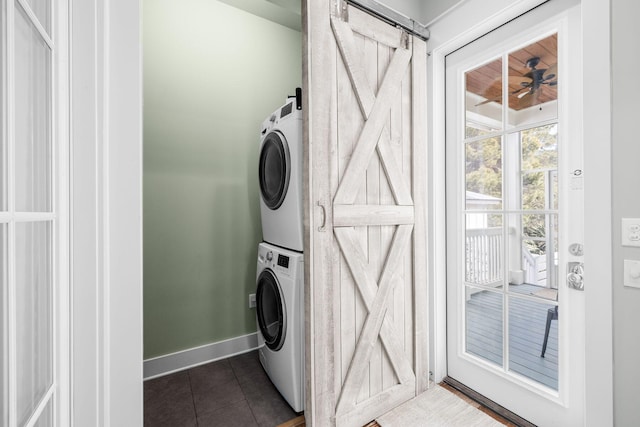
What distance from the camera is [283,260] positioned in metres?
1.67

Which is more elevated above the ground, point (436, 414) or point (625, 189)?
point (625, 189)

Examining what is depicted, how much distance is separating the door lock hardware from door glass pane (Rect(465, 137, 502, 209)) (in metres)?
0.45

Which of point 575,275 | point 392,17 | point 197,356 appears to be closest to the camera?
point 575,275

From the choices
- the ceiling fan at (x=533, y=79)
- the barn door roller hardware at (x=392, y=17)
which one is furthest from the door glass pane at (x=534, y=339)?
the barn door roller hardware at (x=392, y=17)

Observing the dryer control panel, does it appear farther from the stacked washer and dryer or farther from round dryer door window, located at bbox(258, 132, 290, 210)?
round dryer door window, located at bbox(258, 132, 290, 210)

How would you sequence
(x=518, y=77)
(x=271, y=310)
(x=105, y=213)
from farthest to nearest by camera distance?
(x=271, y=310) → (x=518, y=77) → (x=105, y=213)

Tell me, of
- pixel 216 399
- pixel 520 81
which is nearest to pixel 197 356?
pixel 216 399

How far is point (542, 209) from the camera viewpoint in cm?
149

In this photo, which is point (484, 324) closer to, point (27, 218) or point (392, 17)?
point (392, 17)

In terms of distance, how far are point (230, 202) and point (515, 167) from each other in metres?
2.05

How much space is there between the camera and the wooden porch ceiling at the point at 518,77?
145 cm

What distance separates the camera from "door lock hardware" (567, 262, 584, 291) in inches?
52.8

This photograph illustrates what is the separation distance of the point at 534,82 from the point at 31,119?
209 centimetres

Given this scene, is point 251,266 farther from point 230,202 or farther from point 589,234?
point 589,234
